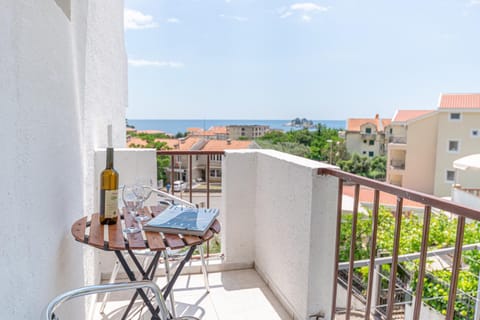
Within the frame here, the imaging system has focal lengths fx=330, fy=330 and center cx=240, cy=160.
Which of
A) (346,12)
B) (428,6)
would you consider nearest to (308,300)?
(346,12)

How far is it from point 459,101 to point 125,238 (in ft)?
72.2

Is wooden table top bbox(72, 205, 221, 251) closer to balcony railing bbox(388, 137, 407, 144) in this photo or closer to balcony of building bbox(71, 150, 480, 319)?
balcony of building bbox(71, 150, 480, 319)

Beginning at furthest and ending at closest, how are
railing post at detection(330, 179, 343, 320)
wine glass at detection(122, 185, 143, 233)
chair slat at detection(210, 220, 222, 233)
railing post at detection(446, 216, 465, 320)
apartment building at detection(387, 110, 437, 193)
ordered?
1. apartment building at detection(387, 110, 437, 193)
2. railing post at detection(330, 179, 343, 320)
3. wine glass at detection(122, 185, 143, 233)
4. chair slat at detection(210, 220, 222, 233)
5. railing post at detection(446, 216, 465, 320)

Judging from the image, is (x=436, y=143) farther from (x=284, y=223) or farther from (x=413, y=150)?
(x=284, y=223)

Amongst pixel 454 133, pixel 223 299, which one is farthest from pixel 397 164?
pixel 223 299

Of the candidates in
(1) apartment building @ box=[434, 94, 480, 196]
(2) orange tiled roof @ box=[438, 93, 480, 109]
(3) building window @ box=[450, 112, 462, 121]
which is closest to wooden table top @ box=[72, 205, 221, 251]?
(1) apartment building @ box=[434, 94, 480, 196]

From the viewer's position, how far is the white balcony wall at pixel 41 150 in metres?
0.94

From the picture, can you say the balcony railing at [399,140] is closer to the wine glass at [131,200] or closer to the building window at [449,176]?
the building window at [449,176]

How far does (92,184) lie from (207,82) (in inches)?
1306

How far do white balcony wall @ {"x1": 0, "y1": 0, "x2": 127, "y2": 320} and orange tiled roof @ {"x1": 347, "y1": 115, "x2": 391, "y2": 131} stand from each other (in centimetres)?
3202

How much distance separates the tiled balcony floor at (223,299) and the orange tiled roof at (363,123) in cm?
3091

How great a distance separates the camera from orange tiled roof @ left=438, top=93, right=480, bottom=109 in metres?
18.0

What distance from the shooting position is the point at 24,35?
1.10 meters

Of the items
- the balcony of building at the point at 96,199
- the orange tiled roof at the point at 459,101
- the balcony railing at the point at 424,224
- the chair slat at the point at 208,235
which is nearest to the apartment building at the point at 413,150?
the orange tiled roof at the point at 459,101
